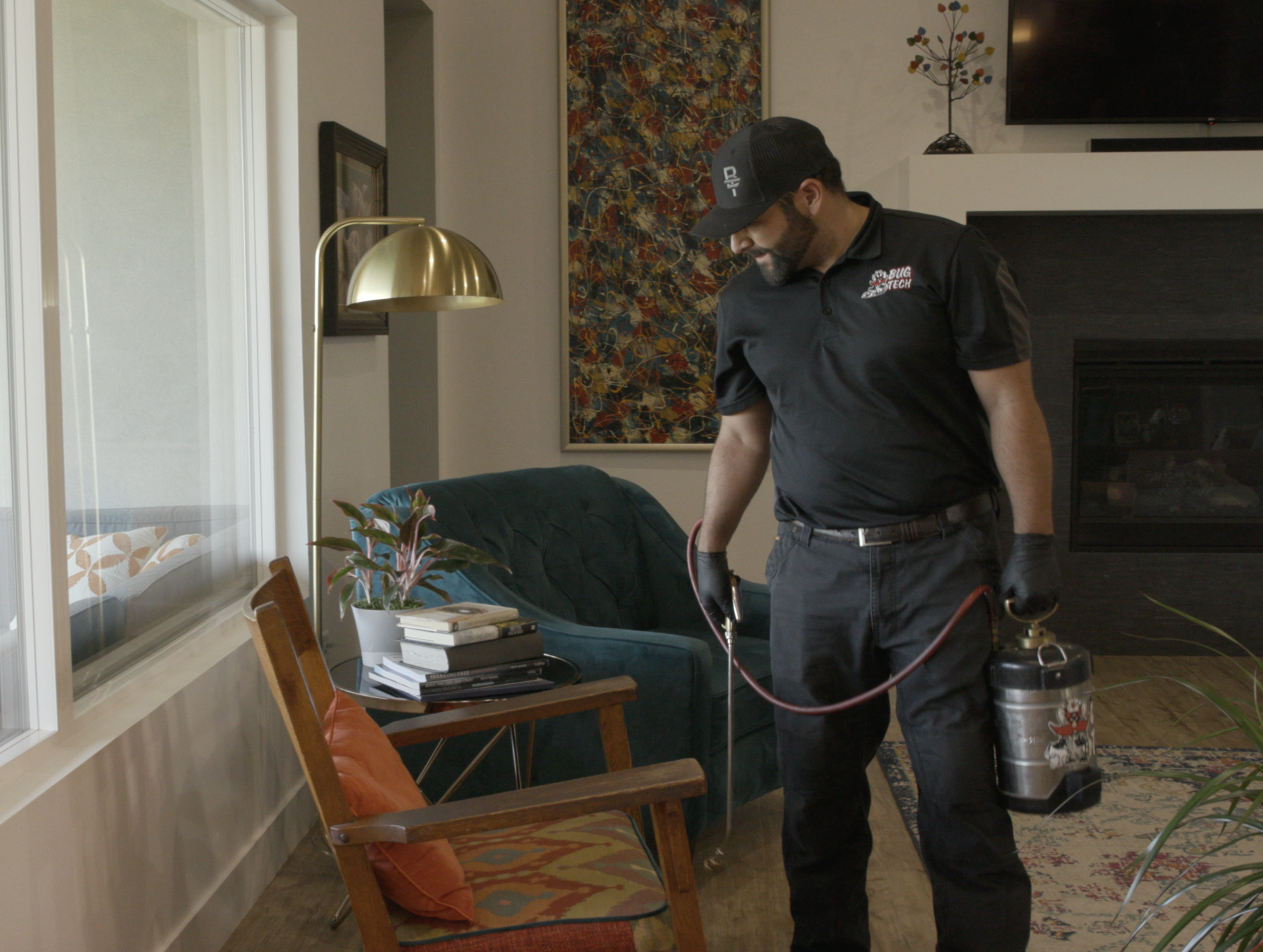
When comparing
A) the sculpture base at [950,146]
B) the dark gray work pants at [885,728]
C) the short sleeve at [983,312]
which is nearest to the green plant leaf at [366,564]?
the dark gray work pants at [885,728]

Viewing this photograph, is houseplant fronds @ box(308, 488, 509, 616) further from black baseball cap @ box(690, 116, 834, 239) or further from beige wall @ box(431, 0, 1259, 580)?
beige wall @ box(431, 0, 1259, 580)

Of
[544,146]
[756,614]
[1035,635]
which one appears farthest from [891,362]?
[544,146]

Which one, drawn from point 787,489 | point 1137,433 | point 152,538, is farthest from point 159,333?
point 1137,433

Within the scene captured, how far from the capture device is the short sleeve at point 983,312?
1736mm

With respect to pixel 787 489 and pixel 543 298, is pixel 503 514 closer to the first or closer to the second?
pixel 787 489

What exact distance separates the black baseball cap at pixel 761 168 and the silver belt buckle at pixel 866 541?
539 mm

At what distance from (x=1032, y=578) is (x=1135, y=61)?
3.17 metres

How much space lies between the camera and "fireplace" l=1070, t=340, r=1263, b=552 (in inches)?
171

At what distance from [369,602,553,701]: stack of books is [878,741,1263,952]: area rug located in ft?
3.51

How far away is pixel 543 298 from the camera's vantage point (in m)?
4.38

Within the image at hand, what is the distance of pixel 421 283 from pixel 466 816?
1.12m

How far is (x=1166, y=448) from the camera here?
4445 millimetres

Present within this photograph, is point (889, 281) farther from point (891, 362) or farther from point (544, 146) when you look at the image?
point (544, 146)

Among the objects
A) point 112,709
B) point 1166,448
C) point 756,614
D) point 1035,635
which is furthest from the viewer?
point 1166,448
